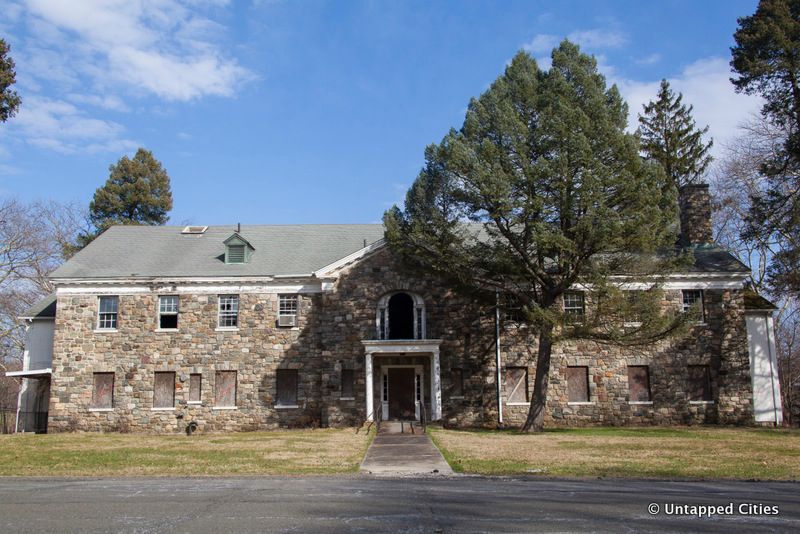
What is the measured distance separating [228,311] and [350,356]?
573 cm

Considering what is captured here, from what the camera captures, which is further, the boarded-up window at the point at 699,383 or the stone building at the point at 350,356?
the boarded-up window at the point at 699,383

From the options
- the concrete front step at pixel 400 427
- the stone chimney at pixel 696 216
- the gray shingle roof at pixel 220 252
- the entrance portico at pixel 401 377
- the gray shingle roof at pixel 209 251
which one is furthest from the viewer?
the stone chimney at pixel 696 216

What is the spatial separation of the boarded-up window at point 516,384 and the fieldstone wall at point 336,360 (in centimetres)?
26

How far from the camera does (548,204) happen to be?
23.9 meters

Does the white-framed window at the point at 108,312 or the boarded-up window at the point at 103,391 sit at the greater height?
the white-framed window at the point at 108,312

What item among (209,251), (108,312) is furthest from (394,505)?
(209,251)

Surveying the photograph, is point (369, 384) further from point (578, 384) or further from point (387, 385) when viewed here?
point (578, 384)

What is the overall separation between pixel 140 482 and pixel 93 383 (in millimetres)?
16859

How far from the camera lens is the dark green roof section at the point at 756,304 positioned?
29484 millimetres

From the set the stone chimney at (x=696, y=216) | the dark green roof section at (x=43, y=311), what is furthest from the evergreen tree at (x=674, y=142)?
the dark green roof section at (x=43, y=311)

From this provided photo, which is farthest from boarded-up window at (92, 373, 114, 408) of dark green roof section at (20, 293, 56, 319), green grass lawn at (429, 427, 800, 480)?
green grass lawn at (429, 427, 800, 480)

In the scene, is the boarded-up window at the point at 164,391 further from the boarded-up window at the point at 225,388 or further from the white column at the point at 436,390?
the white column at the point at 436,390

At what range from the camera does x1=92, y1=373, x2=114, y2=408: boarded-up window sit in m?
29.0

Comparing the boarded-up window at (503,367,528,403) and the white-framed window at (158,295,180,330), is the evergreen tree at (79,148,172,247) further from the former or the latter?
the boarded-up window at (503,367,528,403)
